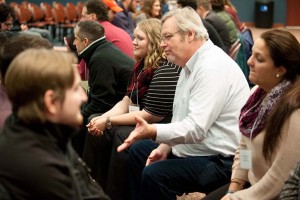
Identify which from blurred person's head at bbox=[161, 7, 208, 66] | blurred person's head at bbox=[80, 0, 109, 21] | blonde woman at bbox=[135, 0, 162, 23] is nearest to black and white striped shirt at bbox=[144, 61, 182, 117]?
blurred person's head at bbox=[161, 7, 208, 66]

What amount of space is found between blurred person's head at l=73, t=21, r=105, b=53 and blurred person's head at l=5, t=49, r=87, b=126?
2453 mm

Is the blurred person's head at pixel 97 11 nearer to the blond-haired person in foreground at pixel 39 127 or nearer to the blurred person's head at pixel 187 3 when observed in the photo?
the blurred person's head at pixel 187 3

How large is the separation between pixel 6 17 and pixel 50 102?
3767mm

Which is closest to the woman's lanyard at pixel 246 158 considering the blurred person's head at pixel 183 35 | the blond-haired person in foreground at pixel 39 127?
the blurred person's head at pixel 183 35

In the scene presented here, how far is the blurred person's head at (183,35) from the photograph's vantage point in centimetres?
283

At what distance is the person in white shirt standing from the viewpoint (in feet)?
8.69

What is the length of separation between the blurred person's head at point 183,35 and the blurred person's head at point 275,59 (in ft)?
1.65

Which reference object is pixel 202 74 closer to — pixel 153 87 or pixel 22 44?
pixel 153 87

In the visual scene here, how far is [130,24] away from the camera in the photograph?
6.93m

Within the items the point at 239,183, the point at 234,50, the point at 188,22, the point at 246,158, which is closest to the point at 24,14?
the point at 234,50

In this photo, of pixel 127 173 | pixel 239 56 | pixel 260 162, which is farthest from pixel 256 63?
pixel 239 56

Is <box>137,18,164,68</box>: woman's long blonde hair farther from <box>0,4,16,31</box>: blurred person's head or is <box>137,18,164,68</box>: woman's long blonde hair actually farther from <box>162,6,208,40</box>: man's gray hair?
<box>0,4,16,31</box>: blurred person's head

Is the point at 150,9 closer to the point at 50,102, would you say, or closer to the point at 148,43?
the point at 148,43

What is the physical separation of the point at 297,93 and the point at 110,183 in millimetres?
1629
